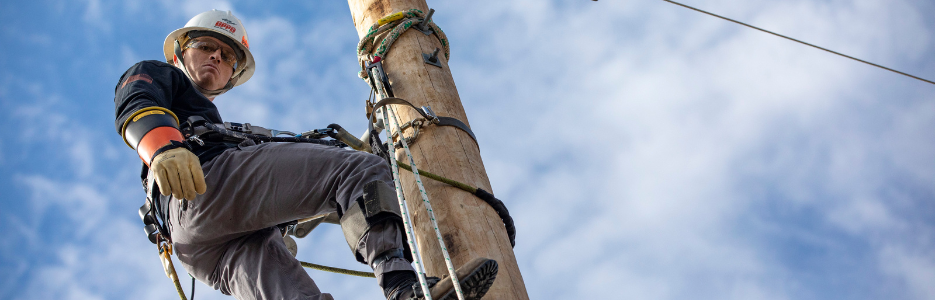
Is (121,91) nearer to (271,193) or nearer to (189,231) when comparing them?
(189,231)

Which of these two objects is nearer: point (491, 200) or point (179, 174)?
point (179, 174)

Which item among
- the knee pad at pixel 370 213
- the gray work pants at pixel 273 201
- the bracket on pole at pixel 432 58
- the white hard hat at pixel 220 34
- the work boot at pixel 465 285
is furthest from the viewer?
the white hard hat at pixel 220 34

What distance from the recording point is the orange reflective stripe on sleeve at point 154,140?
2094mm

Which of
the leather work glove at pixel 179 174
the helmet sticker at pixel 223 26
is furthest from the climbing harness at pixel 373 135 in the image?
the helmet sticker at pixel 223 26

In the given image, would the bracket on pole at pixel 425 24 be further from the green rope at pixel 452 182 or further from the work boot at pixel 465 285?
the work boot at pixel 465 285

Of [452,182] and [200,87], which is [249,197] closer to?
[452,182]

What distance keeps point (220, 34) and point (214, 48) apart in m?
0.12

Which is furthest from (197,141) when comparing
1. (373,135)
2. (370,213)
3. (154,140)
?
(370,213)

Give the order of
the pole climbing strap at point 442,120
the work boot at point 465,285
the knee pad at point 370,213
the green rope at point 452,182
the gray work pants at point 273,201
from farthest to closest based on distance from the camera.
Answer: the pole climbing strap at point 442,120 → the green rope at point 452,182 → the gray work pants at point 273,201 → the knee pad at point 370,213 → the work boot at point 465,285

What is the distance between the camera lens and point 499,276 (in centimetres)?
210

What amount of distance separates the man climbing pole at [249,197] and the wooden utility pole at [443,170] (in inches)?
10.0

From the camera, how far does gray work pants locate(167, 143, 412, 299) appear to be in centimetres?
204

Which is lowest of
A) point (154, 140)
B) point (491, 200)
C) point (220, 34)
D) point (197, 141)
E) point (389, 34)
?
point (491, 200)

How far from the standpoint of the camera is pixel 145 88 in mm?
2387
